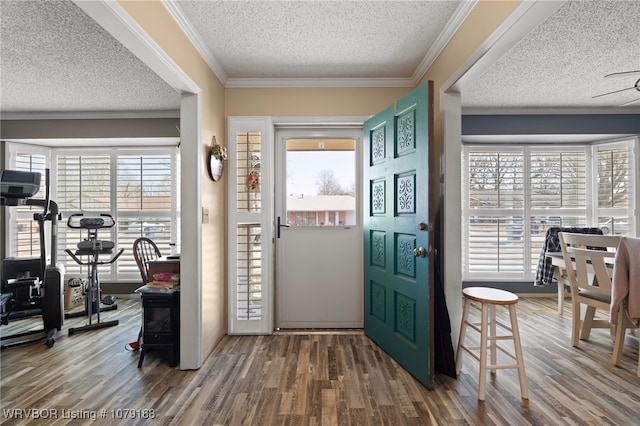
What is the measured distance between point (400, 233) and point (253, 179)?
1.53 meters

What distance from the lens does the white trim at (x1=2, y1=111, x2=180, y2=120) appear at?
13.2ft

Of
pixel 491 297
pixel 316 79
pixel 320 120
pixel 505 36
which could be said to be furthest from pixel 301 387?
pixel 316 79

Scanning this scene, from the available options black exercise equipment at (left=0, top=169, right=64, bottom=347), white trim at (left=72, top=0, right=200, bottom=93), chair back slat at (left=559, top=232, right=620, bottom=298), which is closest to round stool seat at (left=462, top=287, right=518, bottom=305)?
chair back slat at (left=559, top=232, right=620, bottom=298)

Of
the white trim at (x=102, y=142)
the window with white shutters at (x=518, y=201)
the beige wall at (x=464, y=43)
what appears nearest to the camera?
the beige wall at (x=464, y=43)

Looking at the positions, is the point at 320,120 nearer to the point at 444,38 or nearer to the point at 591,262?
the point at 444,38

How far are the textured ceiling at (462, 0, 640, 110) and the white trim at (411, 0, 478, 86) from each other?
67cm

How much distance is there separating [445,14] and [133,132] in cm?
395

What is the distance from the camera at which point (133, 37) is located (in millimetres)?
1637

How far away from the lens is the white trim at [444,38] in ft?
6.57

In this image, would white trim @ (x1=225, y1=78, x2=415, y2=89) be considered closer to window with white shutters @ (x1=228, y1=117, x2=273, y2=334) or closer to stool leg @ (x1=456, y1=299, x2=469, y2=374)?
window with white shutters @ (x1=228, y1=117, x2=273, y2=334)

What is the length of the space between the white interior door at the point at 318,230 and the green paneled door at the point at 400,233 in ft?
0.99

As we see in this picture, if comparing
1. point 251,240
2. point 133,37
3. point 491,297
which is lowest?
point 491,297

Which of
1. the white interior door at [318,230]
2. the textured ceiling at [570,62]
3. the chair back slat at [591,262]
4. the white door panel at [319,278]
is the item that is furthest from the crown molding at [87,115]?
the chair back slat at [591,262]

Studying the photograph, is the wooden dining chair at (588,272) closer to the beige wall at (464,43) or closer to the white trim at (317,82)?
the beige wall at (464,43)
